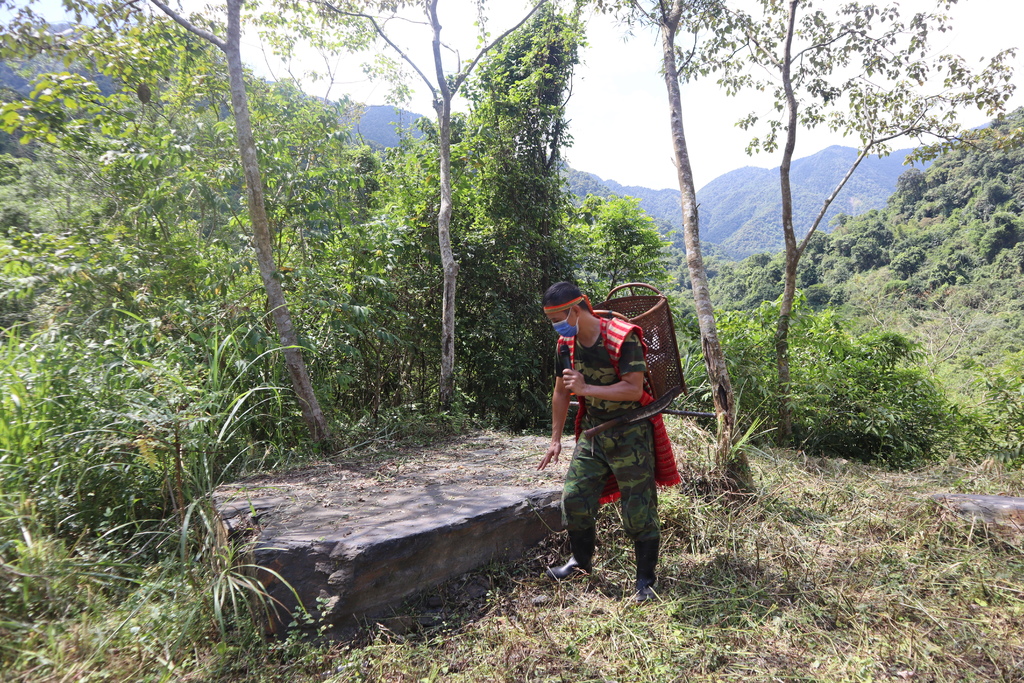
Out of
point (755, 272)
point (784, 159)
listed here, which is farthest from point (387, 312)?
point (755, 272)

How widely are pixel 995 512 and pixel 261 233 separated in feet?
17.9

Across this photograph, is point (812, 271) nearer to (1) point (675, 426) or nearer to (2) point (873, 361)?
(2) point (873, 361)

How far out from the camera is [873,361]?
20.9 feet

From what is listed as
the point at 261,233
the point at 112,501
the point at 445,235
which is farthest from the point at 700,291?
the point at 112,501

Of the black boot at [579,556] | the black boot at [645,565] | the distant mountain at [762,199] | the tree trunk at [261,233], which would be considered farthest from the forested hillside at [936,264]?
the distant mountain at [762,199]

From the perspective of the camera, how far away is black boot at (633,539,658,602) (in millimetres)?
2615

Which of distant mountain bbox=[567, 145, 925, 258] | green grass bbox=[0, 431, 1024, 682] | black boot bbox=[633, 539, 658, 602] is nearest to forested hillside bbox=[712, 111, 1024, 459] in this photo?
green grass bbox=[0, 431, 1024, 682]

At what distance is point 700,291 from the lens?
12.1ft

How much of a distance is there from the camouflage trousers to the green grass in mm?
404

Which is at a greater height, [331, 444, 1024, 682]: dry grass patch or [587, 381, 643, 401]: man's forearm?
[587, 381, 643, 401]: man's forearm

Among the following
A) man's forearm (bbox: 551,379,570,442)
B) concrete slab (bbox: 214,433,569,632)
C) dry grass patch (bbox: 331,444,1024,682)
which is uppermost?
man's forearm (bbox: 551,379,570,442)

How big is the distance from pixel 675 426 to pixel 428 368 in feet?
10.3

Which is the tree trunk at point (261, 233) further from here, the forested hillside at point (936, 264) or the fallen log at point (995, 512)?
the forested hillside at point (936, 264)

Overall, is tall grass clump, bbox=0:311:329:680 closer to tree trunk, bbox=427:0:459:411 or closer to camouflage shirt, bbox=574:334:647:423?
camouflage shirt, bbox=574:334:647:423
